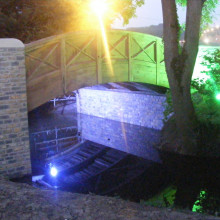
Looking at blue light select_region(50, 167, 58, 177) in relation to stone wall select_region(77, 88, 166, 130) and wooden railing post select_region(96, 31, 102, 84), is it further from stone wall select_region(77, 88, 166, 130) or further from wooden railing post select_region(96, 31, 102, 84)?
stone wall select_region(77, 88, 166, 130)

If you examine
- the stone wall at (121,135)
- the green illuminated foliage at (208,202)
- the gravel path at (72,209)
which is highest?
the gravel path at (72,209)

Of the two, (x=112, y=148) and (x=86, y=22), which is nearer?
(x=112, y=148)

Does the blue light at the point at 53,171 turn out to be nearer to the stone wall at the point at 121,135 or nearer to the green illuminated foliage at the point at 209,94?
the stone wall at the point at 121,135

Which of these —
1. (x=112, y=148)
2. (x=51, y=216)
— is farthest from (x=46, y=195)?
(x=112, y=148)

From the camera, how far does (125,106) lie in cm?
1964

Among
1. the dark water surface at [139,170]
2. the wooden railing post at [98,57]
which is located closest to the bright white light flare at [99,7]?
the wooden railing post at [98,57]

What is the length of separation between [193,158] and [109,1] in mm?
10267

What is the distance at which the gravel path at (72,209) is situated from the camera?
5.11 meters

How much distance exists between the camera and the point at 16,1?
14961 millimetres

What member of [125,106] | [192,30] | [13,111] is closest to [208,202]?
[192,30]

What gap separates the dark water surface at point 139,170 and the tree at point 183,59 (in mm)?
Result: 1357

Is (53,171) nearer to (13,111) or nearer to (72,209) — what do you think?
(13,111)

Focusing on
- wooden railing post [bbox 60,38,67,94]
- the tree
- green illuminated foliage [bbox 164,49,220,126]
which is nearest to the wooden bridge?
wooden railing post [bbox 60,38,67,94]

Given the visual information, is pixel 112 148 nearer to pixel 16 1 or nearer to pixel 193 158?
pixel 193 158
